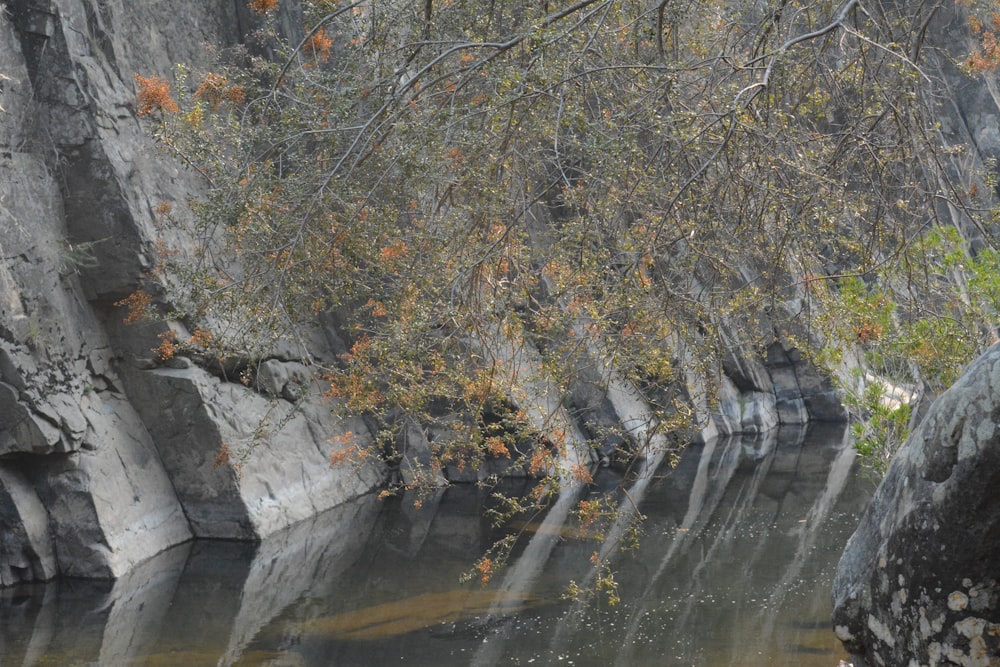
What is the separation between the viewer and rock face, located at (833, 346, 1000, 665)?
3467 millimetres

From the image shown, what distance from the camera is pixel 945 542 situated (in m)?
3.58

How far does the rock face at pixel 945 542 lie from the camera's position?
3.47 metres

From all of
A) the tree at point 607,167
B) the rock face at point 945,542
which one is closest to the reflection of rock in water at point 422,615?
the tree at point 607,167

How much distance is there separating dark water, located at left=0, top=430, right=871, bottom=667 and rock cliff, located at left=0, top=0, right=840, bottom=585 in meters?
0.51

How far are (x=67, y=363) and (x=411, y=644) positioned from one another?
600cm

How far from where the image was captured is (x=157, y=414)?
46.0 feet

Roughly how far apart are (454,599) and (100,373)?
223 inches

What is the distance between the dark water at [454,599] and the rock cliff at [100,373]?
1.69 ft

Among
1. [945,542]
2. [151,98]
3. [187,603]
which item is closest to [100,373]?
[187,603]

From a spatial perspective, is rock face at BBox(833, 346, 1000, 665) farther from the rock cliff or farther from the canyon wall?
the canyon wall

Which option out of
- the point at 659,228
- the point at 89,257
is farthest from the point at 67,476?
the point at 659,228

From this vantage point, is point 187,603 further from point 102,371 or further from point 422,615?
point 102,371

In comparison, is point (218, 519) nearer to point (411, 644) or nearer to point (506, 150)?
point (411, 644)

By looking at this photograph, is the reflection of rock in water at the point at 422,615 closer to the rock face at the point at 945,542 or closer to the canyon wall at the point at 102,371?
the canyon wall at the point at 102,371
